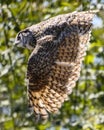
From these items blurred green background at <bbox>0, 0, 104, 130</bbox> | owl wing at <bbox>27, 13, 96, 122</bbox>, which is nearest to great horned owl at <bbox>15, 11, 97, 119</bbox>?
owl wing at <bbox>27, 13, 96, 122</bbox>

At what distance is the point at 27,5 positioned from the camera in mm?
4062

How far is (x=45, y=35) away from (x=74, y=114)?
1.55m

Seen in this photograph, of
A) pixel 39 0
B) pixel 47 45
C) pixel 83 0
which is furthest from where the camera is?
pixel 39 0

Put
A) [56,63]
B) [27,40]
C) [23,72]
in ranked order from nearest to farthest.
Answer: [56,63], [27,40], [23,72]

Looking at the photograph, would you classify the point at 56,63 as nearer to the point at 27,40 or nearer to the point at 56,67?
the point at 56,67

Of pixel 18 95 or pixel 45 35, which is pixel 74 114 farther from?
pixel 45 35

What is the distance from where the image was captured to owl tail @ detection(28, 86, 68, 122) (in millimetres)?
2629

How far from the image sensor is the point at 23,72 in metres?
4.44

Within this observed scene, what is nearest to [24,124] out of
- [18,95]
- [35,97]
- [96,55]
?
[18,95]

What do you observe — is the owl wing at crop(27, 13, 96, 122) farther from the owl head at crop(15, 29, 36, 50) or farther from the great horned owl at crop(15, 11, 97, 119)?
the owl head at crop(15, 29, 36, 50)

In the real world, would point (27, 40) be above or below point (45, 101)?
above

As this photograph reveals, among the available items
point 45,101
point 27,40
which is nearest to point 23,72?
point 27,40

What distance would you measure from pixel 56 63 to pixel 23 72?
1.79m

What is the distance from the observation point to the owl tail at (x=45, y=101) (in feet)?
8.63
